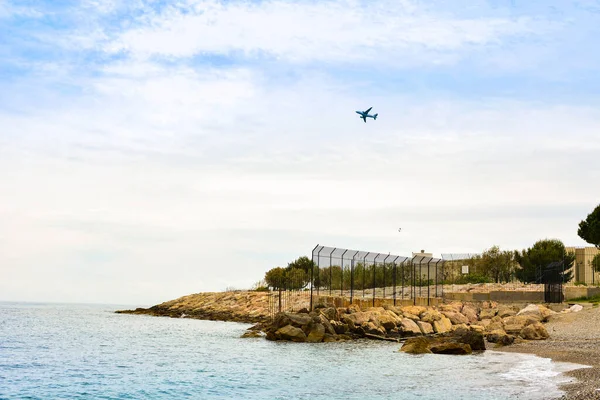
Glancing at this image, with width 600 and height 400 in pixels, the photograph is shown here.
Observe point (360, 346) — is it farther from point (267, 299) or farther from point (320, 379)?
point (267, 299)

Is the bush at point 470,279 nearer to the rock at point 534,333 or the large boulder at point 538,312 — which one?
the large boulder at point 538,312

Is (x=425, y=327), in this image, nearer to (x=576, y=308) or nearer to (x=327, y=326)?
(x=327, y=326)

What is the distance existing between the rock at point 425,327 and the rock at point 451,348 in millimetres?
11056

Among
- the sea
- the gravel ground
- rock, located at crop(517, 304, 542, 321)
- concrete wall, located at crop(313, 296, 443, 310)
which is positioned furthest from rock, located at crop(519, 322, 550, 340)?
concrete wall, located at crop(313, 296, 443, 310)

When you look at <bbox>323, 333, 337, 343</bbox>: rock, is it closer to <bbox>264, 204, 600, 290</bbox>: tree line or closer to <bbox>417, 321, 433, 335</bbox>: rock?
<bbox>417, 321, 433, 335</bbox>: rock

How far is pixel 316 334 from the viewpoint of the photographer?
150ft

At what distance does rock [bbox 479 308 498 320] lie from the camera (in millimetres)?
54906

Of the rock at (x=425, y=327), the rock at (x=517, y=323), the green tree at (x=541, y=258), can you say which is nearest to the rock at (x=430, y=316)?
the rock at (x=425, y=327)

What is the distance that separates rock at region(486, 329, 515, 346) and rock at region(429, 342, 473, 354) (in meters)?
A: 5.05

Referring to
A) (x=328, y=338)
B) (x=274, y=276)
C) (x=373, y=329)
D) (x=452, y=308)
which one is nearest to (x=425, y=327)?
(x=373, y=329)

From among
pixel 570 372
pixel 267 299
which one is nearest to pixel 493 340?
pixel 570 372

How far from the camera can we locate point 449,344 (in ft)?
121

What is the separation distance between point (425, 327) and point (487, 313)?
9.56 meters

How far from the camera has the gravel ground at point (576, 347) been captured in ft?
72.1
